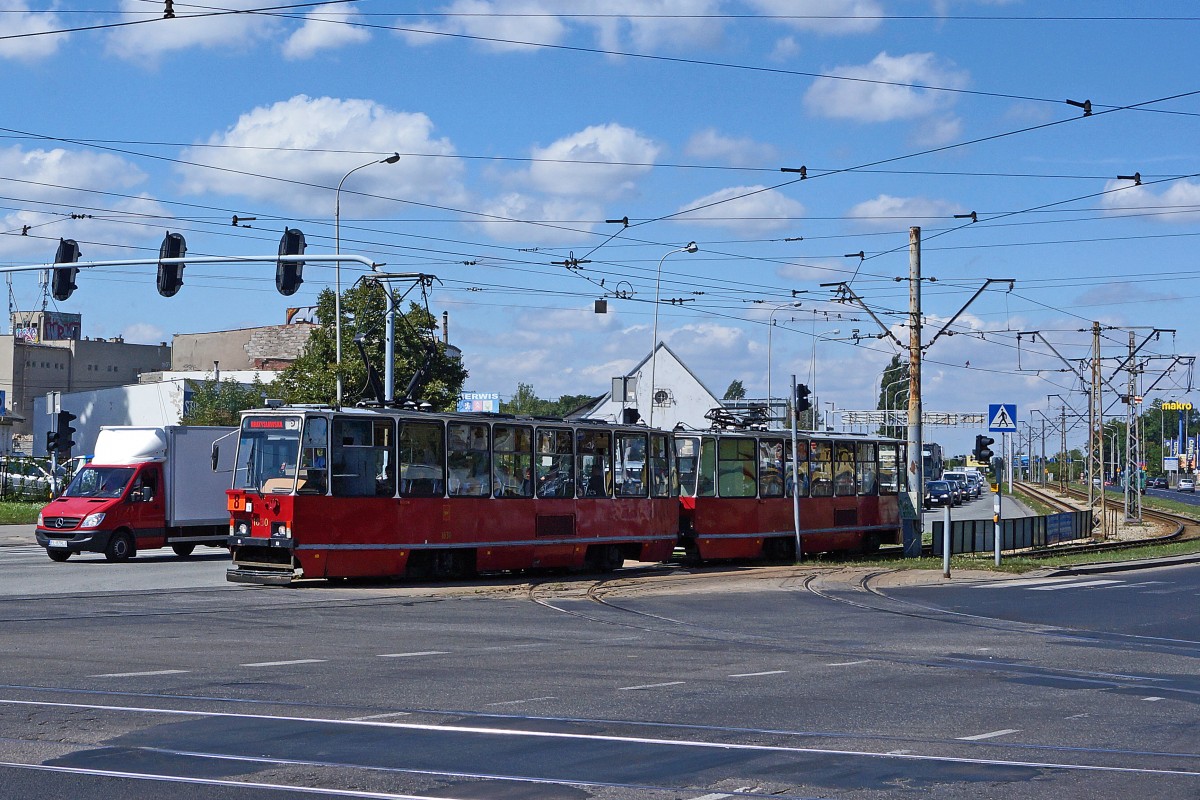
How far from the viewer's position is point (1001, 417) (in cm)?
3009

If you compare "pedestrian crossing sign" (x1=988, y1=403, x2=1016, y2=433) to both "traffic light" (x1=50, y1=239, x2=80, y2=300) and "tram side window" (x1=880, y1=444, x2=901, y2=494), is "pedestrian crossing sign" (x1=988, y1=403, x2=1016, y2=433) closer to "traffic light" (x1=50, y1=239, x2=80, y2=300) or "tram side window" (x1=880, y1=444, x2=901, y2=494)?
"tram side window" (x1=880, y1=444, x2=901, y2=494)

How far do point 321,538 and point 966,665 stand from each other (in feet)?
36.4

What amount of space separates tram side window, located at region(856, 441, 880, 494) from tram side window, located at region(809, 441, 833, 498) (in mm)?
1430

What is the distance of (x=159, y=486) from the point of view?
2922 cm

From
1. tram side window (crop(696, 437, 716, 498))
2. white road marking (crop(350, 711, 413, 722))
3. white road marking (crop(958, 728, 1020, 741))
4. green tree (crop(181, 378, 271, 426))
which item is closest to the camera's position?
white road marking (crop(958, 728, 1020, 741))

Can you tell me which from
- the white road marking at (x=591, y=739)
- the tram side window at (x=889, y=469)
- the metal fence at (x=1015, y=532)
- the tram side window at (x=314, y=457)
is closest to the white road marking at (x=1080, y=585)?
the metal fence at (x=1015, y=532)

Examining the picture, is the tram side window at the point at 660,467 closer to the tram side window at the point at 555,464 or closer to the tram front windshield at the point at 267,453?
the tram side window at the point at 555,464

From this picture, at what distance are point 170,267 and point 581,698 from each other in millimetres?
15476

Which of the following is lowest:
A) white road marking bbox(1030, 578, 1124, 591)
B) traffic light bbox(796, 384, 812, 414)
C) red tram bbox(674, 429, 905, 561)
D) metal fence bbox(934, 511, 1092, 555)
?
white road marking bbox(1030, 578, 1124, 591)

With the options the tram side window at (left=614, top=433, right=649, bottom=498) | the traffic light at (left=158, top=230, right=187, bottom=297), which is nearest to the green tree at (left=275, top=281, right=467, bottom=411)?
the tram side window at (left=614, top=433, right=649, bottom=498)

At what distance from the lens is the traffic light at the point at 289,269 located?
23.7 meters

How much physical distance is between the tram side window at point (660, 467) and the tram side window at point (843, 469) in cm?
631

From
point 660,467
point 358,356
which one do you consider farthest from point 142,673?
point 358,356

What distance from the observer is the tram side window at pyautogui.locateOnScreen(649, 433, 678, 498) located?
28.1m
